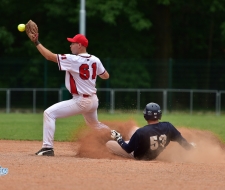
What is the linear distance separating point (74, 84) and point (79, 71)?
0.79 ft

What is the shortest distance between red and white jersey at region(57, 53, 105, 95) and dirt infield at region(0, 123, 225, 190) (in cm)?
100

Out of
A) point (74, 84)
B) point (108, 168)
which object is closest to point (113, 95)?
point (74, 84)

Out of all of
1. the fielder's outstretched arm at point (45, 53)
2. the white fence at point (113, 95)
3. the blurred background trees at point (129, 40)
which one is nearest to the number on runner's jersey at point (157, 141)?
the fielder's outstretched arm at point (45, 53)

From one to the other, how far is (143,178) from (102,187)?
0.97m

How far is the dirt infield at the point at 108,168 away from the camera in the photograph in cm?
852

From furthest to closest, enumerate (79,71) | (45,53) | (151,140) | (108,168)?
(79,71) → (45,53) → (151,140) → (108,168)

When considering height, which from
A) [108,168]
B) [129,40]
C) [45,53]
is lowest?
[108,168]

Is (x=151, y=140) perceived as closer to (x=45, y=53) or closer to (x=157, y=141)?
(x=157, y=141)

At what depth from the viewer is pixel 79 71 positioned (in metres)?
11.5

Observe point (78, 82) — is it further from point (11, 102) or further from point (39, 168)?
point (11, 102)

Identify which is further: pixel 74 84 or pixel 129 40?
pixel 129 40

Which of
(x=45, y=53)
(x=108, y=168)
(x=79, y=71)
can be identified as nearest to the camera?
(x=108, y=168)

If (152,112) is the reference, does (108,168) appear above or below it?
below

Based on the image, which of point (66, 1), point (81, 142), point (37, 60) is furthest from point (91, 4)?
point (81, 142)
